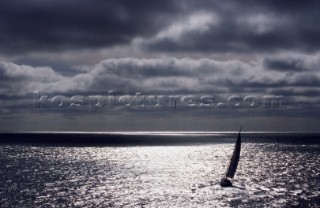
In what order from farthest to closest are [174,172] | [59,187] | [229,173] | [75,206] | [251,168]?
[251,168], [174,172], [229,173], [59,187], [75,206]

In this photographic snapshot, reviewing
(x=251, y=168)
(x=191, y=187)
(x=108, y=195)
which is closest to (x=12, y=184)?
(x=108, y=195)

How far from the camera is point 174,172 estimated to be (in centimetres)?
10500

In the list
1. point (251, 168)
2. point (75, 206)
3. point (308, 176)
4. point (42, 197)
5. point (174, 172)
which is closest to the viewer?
point (75, 206)

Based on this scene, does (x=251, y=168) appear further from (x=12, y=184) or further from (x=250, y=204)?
(x=12, y=184)

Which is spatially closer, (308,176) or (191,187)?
(191,187)

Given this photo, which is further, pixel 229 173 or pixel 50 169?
pixel 50 169

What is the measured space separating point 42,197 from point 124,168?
1964 inches

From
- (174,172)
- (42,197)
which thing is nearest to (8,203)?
(42,197)

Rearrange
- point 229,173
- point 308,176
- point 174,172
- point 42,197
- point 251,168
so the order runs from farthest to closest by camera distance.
→ point 251,168 → point 174,172 → point 308,176 → point 229,173 → point 42,197

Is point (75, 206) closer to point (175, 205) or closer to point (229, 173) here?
point (175, 205)

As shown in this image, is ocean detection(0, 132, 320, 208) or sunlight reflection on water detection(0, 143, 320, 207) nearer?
ocean detection(0, 132, 320, 208)

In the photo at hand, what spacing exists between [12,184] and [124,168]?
4053 centimetres

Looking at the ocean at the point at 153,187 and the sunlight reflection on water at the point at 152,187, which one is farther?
the sunlight reflection on water at the point at 152,187

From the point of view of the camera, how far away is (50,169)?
106 m
